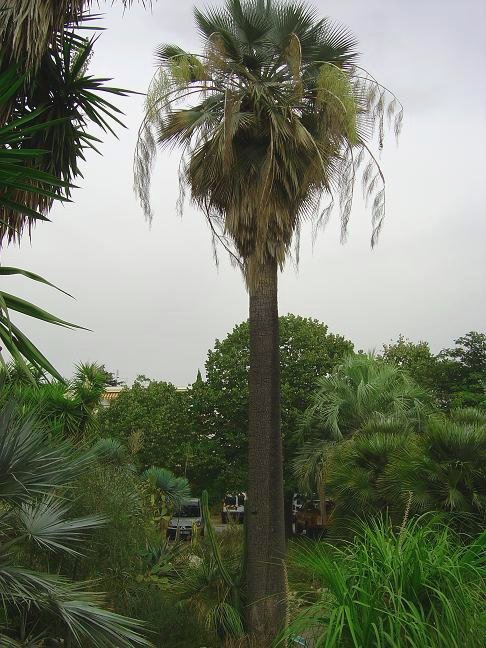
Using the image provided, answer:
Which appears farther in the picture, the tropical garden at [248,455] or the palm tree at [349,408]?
the palm tree at [349,408]

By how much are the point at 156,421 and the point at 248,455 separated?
18.8 meters

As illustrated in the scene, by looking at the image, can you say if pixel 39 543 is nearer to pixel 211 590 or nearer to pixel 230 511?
pixel 211 590

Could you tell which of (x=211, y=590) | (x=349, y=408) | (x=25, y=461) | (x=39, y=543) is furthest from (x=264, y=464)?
(x=349, y=408)

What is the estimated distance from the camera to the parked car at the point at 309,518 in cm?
2903

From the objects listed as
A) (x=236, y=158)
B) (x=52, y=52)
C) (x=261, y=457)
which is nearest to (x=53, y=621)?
(x=261, y=457)

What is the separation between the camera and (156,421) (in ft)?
101

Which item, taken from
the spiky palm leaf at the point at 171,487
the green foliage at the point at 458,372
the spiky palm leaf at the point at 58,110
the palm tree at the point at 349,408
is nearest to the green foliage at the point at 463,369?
the green foliage at the point at 458,372

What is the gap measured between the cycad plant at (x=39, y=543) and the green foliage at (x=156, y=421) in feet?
71.1

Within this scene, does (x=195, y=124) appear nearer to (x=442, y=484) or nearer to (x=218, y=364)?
(x=442, y=484)

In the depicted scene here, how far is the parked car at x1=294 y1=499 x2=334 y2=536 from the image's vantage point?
2903cm

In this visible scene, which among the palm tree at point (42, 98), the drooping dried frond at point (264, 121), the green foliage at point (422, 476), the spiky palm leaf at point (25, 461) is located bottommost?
the spiky palm leaf at point (25, 461)

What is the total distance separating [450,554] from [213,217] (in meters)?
9.62

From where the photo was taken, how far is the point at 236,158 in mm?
13273

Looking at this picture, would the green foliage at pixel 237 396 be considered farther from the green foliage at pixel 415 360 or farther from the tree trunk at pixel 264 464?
the tree trunk at pixel 264 464
